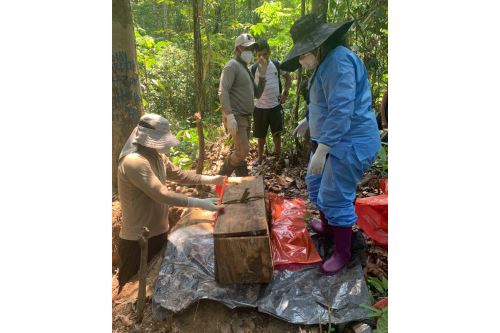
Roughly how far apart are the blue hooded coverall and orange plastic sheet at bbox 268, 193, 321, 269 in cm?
33

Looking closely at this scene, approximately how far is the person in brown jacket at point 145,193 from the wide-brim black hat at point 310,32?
3.43 feet

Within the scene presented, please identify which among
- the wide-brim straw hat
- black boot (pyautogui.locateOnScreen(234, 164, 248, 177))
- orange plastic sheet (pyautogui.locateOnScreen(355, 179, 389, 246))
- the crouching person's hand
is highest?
the wide-brim straw hat

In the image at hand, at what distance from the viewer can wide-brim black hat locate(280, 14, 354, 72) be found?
2551mm

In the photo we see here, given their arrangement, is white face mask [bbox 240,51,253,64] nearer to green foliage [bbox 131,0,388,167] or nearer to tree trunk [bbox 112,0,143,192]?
green foliage [bbox 131,0,388,167]

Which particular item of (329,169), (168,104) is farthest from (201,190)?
(329,169)

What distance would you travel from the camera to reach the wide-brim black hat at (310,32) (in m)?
2.55

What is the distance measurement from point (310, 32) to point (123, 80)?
131 cm

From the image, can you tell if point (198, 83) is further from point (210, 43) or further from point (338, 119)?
point (338, 119)

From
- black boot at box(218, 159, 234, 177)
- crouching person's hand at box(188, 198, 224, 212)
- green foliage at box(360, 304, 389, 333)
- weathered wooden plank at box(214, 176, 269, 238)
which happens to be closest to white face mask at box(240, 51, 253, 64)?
black boot at box(218, 159, 234, 177)

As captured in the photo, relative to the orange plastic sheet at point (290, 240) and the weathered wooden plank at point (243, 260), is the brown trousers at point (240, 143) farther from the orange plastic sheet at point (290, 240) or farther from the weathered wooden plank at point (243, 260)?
the weathered wooden plank at point (243, 260)

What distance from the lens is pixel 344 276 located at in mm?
2658

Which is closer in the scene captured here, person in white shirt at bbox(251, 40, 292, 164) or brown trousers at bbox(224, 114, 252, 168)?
brown trousers at bbox(224, 114, 252, 168)

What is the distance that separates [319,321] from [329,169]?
3.21ft

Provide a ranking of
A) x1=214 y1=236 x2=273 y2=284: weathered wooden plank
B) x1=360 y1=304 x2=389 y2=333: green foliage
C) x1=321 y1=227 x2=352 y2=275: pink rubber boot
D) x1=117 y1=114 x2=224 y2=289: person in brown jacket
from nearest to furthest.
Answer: x1=360 y1=304 x2=389 y2=333: green foliage, x1=214 y1=236 x2=273 y2=284: weathered wooden plank, x1=117 y1=114 x2=224 y2=289: person in brown jacket, x1=321 y1=227 x2=352 y2=275: pink rubber boot
